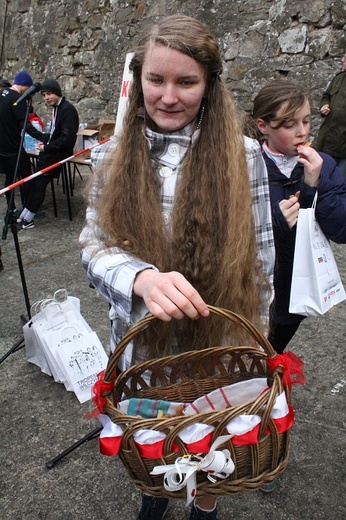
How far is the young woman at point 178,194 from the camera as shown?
1.05 metres

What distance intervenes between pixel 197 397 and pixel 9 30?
1054cm

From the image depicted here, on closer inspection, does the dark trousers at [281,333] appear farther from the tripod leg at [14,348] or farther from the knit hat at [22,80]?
the knit hat at [22,80]

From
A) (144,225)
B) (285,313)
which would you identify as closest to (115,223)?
(144,225)

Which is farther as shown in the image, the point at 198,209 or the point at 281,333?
the point at 281,333

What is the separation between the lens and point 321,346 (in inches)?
104

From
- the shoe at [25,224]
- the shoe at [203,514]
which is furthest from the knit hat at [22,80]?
the shoe at [203,514]

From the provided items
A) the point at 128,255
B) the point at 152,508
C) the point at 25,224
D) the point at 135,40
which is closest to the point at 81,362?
the point at 152,508

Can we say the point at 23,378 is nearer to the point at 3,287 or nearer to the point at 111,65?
the point at 3,287

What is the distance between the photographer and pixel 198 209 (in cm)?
112

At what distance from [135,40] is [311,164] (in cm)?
612

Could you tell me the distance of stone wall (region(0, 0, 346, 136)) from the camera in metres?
4.61

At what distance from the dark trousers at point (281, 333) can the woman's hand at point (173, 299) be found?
3.26 feet

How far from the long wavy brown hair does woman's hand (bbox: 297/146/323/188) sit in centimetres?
44

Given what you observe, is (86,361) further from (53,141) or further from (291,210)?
(53,141)
